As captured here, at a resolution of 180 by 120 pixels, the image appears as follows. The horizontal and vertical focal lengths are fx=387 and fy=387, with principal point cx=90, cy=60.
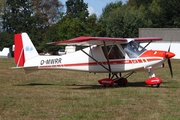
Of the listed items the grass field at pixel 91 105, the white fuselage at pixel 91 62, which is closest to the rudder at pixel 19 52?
the white fuselage at pixel 91 62

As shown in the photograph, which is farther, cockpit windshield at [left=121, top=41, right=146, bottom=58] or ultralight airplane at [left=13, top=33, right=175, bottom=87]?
cockpit windshield at [left=121, top=41, right=146, bottom=58]

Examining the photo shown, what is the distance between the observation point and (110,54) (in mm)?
14797

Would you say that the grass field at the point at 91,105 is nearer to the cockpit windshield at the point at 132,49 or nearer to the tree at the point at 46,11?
the cockpit windshield at the point at 132,49

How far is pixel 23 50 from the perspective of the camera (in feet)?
53.1

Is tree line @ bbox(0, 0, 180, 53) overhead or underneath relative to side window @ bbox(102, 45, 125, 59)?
overhead

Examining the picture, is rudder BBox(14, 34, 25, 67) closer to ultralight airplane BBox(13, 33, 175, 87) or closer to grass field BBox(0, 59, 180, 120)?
ultralight airplane BBox(13, 33, 175, 87)

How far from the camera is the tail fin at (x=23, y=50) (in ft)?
52.5

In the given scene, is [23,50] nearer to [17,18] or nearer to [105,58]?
[105,58]

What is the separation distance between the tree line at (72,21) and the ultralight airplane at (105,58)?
5393 centimetres

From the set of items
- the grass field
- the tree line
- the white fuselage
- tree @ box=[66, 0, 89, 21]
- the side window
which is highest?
tree @ box=[66, 0, 89, 21]

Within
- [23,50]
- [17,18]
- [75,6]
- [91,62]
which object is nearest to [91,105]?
[91,62]

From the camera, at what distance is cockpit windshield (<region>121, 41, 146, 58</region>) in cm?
1445

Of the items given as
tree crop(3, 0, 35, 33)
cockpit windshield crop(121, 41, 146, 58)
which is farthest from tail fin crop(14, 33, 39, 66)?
tree crop(3, 0, 35, 33)

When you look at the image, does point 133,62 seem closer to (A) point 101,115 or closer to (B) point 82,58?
(B) point 82,58
